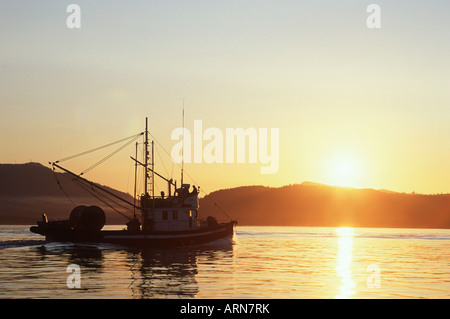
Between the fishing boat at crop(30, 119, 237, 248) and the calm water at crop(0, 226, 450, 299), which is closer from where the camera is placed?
the calm water at crop(0, 226, 450, 299)

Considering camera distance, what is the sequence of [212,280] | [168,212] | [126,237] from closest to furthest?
[212,280], [126,237], [168,212]

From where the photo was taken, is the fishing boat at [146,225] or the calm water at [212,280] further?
the fishing boat at [146,225]

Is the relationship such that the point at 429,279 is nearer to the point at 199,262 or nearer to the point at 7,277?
the point at 199,262

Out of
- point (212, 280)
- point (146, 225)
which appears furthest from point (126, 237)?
point (212, 280)

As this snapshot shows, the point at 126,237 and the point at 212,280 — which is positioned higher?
the point at 212,280

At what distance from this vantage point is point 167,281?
40.3 meters

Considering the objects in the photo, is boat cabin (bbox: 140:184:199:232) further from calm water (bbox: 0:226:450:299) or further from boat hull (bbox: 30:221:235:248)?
calm water (bbox: 0:226:450:299)

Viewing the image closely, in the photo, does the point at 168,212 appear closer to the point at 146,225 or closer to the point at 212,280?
the point at 146,225

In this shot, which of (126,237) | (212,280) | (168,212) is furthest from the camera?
(168,212)

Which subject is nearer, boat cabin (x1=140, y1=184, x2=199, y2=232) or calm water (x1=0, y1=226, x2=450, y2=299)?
calm water (x1=0, y1=226, x2=450, y2=299)

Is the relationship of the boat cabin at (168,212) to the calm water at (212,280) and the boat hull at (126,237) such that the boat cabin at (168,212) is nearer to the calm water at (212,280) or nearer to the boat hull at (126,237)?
the boat hull at (126,237)

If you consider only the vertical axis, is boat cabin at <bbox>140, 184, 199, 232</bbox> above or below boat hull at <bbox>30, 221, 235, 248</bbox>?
above
